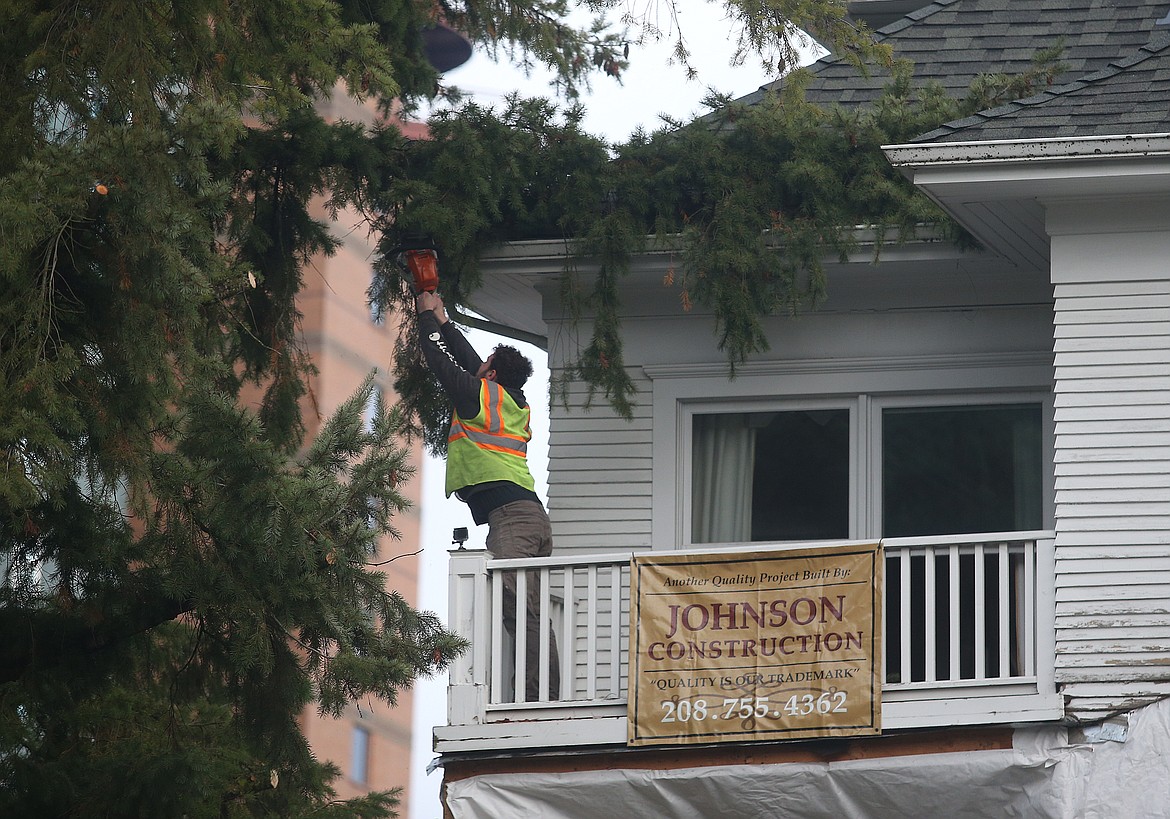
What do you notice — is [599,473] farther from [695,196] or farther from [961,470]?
[961,470]

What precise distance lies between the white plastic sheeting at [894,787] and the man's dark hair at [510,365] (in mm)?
2389

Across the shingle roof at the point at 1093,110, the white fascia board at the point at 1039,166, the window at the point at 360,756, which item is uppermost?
the shingle roof at the point at 1093,110

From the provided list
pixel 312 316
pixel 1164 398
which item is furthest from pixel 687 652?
pixel 312 316

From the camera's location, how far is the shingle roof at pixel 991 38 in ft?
44.2

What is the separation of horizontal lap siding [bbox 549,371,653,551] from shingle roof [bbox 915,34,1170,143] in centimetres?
296

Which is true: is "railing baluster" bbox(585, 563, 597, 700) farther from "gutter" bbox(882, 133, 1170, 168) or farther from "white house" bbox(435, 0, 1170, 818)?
"gutter" bbox(882, 133, 1170, 168)

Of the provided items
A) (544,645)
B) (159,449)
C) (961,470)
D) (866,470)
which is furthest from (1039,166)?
(159,449)

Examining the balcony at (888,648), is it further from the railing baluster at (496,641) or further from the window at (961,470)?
the window at (961,470)

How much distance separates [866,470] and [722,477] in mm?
949

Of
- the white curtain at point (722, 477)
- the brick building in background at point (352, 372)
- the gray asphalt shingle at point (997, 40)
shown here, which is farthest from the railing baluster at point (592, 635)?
the brick building in background at point (352, 372)

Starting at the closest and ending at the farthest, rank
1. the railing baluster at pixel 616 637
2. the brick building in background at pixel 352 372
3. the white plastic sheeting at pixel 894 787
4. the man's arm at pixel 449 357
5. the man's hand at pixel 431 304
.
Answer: the white plastic sheeting at pixel 894 787 → the railing baluster at pixel 616 637 → the man's arm at pixel 449 357 → the man's hand at pixel 431 304 → the brick building in background at pixel 352 372

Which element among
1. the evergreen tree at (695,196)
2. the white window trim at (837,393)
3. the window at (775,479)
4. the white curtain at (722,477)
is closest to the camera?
the evergreen tree at (695,196)

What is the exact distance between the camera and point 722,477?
1302 cm

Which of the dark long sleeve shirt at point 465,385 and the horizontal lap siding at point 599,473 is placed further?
the horizontal lap siding at point 599,473
